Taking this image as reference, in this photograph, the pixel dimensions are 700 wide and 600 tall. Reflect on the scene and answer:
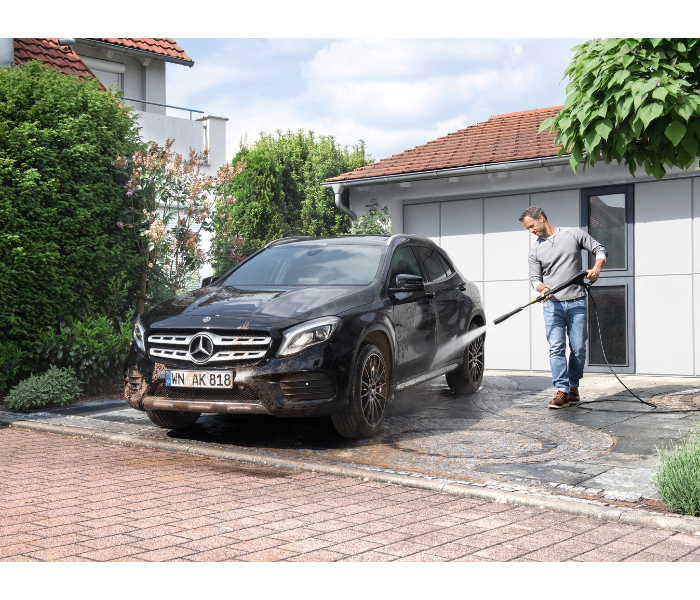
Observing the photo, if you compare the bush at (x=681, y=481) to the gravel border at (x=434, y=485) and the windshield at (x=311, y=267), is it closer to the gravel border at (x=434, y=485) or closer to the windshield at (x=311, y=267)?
the gravel border at (x=434, y=485)

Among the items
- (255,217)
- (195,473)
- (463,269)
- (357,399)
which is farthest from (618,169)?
(255,217)

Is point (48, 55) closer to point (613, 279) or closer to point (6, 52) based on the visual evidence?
point (6, 52)

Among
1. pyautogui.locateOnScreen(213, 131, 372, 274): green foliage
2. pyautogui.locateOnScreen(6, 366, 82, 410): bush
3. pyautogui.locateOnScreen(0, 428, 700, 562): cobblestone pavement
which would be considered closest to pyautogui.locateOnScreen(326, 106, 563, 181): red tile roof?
pyautogui.locateOnScreen(213, 131, 372, 274): green foliage

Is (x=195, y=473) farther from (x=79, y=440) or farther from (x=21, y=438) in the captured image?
(x=21, y=438)

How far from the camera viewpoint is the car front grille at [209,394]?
20.3ft

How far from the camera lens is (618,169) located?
11.3 meters

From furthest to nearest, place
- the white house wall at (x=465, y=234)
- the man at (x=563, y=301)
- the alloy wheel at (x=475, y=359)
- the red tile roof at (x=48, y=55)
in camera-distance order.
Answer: the red tile roof at (x=48, y=55) < the white house wall at (x=465, y=234) < the alloy wheel at (x=475, y=359) < the man at (x=563, y=301)

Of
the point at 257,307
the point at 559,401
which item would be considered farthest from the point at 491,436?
the point at 257,307

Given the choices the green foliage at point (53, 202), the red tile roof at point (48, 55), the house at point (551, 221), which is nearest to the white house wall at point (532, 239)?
the house at point (551, 221)

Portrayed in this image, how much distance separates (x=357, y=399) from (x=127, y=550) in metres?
2.94

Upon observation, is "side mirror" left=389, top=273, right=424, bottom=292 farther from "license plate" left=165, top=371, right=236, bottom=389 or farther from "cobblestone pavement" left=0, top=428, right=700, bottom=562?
"cobblestone pavement" left=0, top=428, right=700, bottom=562

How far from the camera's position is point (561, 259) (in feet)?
27.9

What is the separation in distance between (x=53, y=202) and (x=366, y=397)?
4.88 metres

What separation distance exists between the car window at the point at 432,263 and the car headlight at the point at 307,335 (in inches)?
96.3
